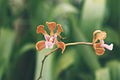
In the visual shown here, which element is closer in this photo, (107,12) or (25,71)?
(25,71)

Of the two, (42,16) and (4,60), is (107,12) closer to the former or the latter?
(42,16)

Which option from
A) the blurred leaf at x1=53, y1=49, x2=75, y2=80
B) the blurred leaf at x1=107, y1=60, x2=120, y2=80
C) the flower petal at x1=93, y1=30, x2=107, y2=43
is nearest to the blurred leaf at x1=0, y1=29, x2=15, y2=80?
the blurred leaf at x1=53, y1=49, x2=75, y2=80

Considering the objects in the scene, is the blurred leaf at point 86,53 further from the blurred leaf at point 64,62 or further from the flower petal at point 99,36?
the flower petal at point 99,36

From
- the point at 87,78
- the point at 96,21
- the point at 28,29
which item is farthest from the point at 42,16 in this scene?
the point at 87,78

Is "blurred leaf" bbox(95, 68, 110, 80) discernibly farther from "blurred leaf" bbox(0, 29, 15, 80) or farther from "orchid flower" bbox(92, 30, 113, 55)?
"orchid flower" bbox(92, 30, 113, 55)

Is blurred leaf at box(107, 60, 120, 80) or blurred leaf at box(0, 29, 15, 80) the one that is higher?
blurred leaf at box(0, 29, 15, 80)

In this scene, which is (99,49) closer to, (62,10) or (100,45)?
(100,45)

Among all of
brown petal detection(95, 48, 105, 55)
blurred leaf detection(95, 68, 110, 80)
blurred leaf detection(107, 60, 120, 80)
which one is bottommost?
blurred leaf detection(107, 60, 120, 80)

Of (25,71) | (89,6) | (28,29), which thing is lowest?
(25,71)
